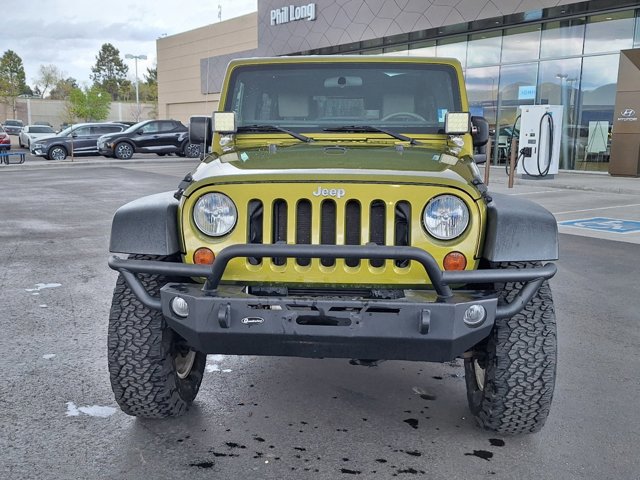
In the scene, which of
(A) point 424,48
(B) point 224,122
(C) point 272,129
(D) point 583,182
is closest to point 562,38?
(D) point 583,182

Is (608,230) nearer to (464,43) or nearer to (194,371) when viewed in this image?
(194,371)

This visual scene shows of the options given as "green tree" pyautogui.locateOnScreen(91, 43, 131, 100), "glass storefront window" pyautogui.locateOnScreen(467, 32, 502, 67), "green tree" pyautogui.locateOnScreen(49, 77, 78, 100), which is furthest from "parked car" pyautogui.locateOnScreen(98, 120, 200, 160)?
"green tree" pyautogui.locateOnScreen(91, 43, 131, 100)

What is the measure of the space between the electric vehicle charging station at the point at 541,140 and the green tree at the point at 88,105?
49.4m

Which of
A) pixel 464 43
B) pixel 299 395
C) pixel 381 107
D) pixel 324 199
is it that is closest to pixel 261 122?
pixel 381 107

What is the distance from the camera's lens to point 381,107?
402cm

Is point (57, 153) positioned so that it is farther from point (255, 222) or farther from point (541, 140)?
point (255, 222)

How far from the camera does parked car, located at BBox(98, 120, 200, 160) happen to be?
24.8 m

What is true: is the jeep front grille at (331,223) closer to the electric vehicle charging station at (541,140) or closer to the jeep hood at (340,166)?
the jeep hood at (340,166)

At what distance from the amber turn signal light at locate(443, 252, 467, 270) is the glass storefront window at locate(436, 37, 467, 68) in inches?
793

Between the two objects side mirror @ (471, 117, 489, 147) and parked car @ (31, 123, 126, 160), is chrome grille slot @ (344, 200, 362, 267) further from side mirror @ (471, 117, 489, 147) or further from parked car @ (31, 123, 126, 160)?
parked car @ (31, 123, 126, 160)

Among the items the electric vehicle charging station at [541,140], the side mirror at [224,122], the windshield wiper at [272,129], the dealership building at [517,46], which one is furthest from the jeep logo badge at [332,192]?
the electric vehicle charging station at [541,140]

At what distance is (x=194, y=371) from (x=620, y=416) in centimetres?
225

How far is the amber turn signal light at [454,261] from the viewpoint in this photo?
9.21 ft

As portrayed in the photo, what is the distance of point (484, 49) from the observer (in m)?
21.2
